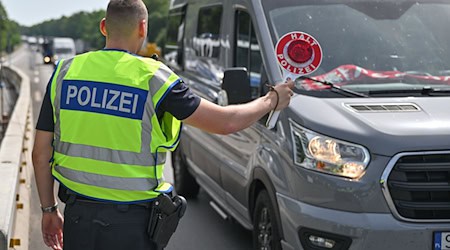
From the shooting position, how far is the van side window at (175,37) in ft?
29.4

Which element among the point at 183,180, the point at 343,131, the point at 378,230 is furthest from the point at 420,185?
the point at 183,180

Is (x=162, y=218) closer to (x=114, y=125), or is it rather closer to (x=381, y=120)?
(x=114, y=125)

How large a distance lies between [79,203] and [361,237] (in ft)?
5.67

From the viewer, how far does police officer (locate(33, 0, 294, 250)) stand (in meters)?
3.13

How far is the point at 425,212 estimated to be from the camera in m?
4.38

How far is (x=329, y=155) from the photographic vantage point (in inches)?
176

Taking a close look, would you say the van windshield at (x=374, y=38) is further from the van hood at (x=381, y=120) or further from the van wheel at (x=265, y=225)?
the van wheel at (x=265, y=225)

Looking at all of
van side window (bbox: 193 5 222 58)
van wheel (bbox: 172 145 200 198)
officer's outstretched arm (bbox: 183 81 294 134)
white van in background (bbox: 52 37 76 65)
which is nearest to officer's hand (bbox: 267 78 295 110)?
officer's outstretched arm (bbox: 183 81 294 134)

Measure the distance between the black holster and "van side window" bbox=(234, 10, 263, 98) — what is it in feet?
7.85

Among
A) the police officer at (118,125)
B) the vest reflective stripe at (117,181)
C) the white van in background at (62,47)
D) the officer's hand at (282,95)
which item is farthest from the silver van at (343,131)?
the white van in background at (62,47)

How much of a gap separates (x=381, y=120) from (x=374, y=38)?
45.3 inches

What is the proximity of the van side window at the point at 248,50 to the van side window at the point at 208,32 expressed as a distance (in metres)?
0.52

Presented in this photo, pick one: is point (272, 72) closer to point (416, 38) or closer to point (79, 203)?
point (416, 38)

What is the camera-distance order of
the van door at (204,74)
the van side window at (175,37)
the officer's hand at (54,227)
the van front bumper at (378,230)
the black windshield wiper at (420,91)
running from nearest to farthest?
1. the officer's hand at (54,227)
2. the van front bumper at (378,230)
3. the black windshield wiper at (420,91)
4. the van door at (204,74)
5. the van side window at (175,37)
